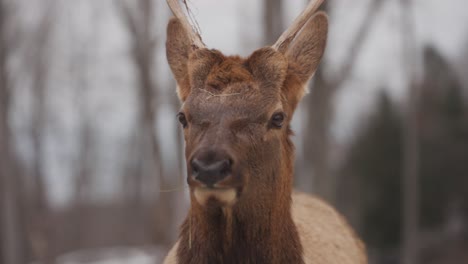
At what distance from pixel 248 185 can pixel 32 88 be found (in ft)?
62.3

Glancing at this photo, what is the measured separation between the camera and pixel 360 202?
79.3ft

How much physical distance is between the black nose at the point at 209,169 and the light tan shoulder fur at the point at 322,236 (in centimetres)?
129

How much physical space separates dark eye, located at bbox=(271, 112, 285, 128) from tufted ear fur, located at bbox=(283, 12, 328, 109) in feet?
1.43

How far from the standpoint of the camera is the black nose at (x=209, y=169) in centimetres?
363

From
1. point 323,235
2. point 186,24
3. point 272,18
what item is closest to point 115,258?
point 272,18

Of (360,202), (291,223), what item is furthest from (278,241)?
(360,202)

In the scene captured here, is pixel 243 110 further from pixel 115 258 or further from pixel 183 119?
pixel 115 258

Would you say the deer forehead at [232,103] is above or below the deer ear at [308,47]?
below

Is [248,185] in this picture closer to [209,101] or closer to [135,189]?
[209,101]

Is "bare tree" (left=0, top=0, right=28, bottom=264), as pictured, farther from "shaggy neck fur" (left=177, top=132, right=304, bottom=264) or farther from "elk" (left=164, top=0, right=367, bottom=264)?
"shaggy neck fur" (left=177, top=132, right=304, bottom=264)

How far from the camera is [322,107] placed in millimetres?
14797

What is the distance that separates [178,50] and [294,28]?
1049 mm

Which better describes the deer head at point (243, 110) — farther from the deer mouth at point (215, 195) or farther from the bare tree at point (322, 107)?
the bare tree at point (322, 107)

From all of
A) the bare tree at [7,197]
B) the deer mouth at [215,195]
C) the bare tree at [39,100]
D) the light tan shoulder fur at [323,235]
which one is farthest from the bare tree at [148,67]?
the deer mouth at [215,195]
